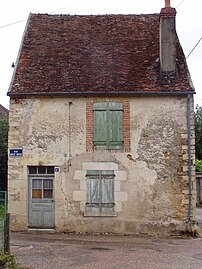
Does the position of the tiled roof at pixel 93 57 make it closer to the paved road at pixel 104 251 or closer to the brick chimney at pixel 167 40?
the brick chimney at pixel 167 40

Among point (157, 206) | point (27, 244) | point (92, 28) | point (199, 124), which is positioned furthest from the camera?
point (199, 124)

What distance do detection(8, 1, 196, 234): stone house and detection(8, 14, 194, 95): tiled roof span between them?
0.07m

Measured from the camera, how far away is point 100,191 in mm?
15898

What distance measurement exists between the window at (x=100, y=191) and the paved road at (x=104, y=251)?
99 centimetres

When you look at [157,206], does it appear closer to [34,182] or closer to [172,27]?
[34,182]

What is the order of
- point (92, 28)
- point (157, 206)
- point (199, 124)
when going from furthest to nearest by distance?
point (199, 124) → point (92, 28) → point (157, 206)

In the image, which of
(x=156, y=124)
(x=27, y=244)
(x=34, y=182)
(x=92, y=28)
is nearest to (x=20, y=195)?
(x=34, y=182)

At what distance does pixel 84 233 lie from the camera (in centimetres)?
1577

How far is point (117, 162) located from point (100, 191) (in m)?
1.13

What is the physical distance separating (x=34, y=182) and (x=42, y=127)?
1.93 m

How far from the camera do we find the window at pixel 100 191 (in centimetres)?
1582

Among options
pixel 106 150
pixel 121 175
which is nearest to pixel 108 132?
pixel 106 150

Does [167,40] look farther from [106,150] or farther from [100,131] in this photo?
[106,150]

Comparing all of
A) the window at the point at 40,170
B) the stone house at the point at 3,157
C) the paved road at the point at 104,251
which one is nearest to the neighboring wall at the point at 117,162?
the window at the point at 40,170
